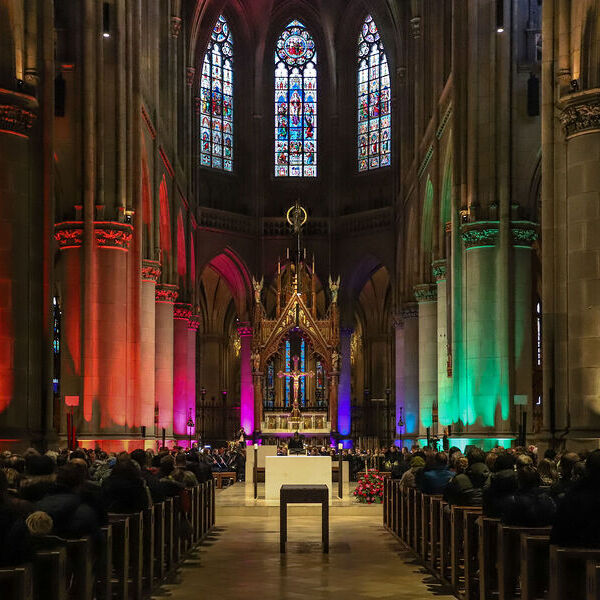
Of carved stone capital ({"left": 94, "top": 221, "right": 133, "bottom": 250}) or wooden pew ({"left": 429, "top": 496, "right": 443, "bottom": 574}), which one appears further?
carved stone capital ({"left": 94, "top": 221, "right": 133, "bottom": 250})

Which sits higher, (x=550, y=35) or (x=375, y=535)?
(x=550, y=35)

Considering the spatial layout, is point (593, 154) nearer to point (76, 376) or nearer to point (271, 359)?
point (76, 376)

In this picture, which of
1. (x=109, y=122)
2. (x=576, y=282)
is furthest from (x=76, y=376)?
(x=576, y=282)

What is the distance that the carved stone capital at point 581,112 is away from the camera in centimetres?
2089

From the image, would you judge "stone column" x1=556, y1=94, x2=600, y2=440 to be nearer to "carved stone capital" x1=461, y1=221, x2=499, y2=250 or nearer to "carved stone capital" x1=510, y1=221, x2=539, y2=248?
"carved stone capital" x1=510, y1=221, x2=539, y2=248

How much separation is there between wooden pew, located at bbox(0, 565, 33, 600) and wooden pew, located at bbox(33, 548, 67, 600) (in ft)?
3.00

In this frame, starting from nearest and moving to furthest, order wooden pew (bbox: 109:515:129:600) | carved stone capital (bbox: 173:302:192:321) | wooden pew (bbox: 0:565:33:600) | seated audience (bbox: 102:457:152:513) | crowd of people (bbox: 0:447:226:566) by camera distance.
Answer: wooden pew (bbox: 0:565:33:600)
crowd of people (bbox: 0:447:226:566)
wooden pew (bbox: 109:515:129:600)
seated audience (bbox: 102:457:152:513)
carved stone capital (bbox: 173:302:192:321)

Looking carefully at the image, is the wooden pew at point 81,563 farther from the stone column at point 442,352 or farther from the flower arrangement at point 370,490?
the stone column at point 442,352

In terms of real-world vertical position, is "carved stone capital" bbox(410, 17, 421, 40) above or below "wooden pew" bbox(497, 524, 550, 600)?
above

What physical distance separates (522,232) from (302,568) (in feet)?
52.2

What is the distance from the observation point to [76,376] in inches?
1152

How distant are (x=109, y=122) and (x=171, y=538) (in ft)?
56.3

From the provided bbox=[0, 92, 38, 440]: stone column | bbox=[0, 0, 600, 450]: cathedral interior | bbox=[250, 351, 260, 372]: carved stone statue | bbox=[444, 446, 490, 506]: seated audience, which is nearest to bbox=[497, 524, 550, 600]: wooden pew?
bbox=[444, 446, 490, 506]: seated audience

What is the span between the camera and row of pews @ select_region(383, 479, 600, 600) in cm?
848
